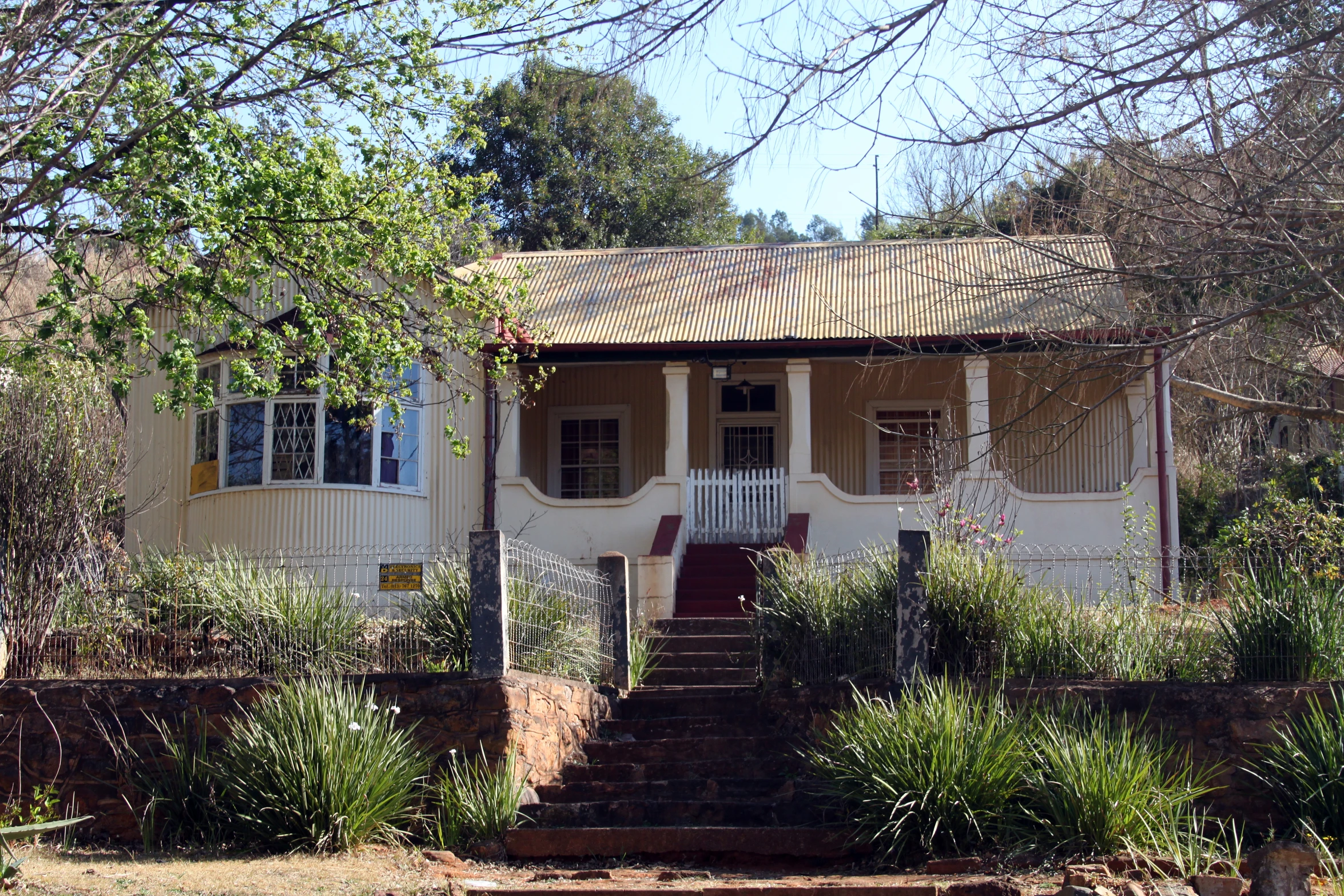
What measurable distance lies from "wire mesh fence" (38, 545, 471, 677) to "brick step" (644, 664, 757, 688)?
2.16m

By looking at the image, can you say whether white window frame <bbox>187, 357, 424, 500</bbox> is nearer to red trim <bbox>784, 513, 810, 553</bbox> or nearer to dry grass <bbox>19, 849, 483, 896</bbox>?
red trim <bbox>784, 513, 810, 553</bbox>

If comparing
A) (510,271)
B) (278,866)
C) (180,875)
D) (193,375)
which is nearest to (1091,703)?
(278,866)

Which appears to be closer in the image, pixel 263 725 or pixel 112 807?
pixel 263 725

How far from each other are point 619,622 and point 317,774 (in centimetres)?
377

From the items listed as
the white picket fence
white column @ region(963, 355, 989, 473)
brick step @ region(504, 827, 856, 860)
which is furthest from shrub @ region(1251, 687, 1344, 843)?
the white picket fence

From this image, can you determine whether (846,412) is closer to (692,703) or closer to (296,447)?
(296,447)

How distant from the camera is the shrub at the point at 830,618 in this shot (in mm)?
9961

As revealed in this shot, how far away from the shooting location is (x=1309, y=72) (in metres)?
6.25

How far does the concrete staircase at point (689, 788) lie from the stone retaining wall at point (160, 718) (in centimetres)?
52

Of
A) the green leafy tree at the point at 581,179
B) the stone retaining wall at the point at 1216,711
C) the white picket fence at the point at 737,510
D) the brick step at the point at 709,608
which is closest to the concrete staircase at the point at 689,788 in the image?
the stone retaining wall at the point at 1216,711

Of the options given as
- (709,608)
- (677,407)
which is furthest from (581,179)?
(709,608)

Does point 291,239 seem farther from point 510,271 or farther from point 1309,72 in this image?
point 510,271

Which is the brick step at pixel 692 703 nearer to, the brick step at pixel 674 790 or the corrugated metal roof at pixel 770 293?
the brick step at pixel 674 790

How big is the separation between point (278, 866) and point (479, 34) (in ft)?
18.3
